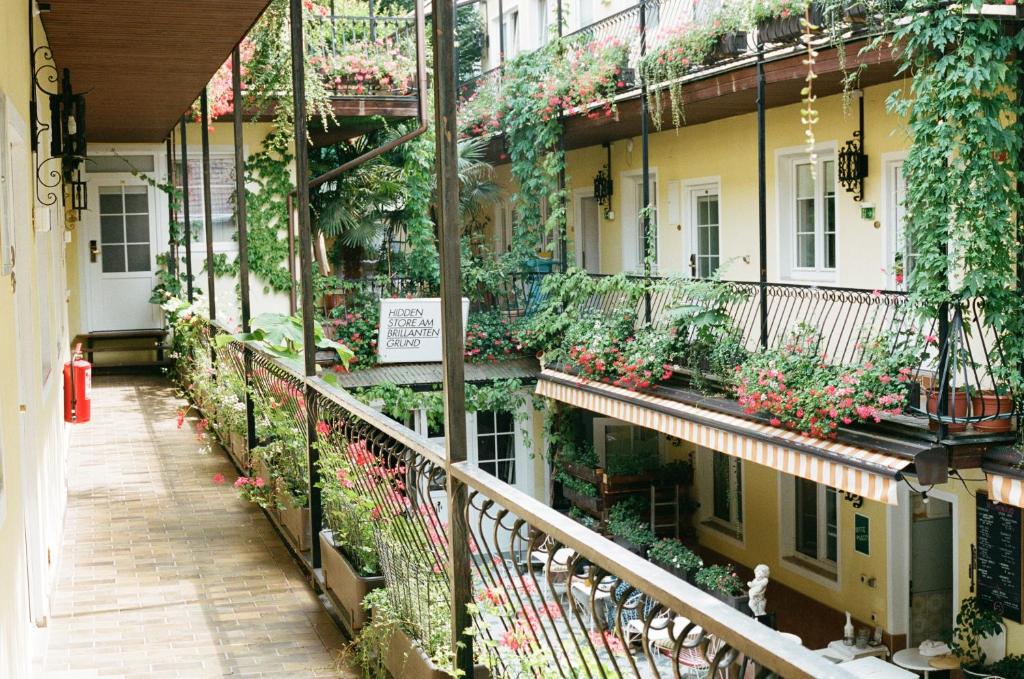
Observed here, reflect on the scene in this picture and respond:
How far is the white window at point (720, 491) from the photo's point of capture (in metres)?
15.3

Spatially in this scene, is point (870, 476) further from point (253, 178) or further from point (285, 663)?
point (253, 178)

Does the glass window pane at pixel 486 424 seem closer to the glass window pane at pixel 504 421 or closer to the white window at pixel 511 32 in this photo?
the glass window pane at pixel 504 421

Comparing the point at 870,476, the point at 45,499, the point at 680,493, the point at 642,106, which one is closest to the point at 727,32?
the point at 642,106

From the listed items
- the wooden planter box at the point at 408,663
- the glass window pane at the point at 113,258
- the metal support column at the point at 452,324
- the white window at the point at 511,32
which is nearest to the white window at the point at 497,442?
the glass window pane at the point at 113,258

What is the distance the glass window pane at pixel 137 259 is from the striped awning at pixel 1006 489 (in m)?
12.0

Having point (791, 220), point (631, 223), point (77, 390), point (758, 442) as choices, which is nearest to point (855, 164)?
point (791, 220)

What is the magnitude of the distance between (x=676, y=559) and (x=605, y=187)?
5.89m

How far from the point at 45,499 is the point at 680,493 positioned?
1144cm

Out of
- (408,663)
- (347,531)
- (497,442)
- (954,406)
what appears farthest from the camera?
(497,442)

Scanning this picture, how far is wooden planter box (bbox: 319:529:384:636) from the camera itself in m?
4.75

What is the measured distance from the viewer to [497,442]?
58.1 feet

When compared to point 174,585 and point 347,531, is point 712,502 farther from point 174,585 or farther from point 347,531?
point 347,531

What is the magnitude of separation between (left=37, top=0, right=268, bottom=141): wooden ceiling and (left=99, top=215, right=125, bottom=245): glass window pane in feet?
18.7

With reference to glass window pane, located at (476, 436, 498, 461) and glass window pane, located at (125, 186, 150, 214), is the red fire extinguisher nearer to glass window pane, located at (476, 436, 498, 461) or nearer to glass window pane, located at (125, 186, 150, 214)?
glass window pane, located at (125, 186, 150, 214)
